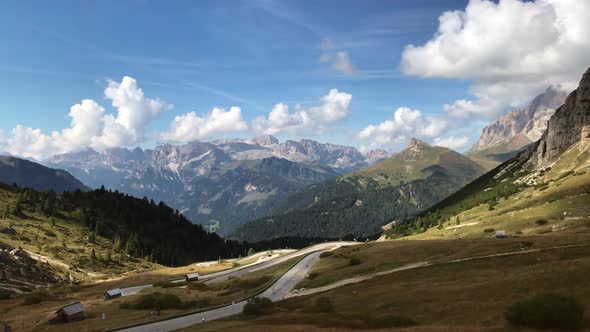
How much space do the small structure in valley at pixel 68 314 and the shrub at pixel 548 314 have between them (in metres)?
66.4

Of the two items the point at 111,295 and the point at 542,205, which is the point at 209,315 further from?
the point at 542,205

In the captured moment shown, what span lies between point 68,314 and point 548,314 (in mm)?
68898

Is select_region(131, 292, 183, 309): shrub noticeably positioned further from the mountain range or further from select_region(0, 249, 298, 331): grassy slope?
the mountain range

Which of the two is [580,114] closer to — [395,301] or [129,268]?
[395,301]

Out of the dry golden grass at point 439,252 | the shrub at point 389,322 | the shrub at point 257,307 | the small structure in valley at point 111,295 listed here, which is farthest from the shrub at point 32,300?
the shrub at point 389,322

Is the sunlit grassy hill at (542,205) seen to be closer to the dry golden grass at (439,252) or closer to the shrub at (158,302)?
the dry golden grass at (439,252)

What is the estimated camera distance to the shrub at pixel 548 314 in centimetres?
2633

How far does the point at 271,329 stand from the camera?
118 feet

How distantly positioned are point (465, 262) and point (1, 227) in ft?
543

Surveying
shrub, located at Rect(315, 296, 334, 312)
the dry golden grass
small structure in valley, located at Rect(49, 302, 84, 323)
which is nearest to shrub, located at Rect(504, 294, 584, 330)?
shrub, located at Rect(315, 296, 334, 312)

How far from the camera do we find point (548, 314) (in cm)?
2686

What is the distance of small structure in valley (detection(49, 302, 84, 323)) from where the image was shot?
64.6m

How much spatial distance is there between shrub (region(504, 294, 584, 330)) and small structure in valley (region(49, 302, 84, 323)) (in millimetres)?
66376

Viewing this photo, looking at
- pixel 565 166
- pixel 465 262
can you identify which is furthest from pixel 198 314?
pixel 565 166
